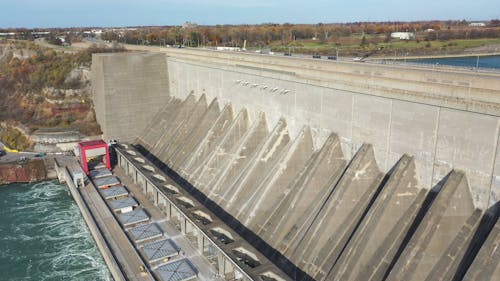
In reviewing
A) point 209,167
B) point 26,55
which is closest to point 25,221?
point 209,167

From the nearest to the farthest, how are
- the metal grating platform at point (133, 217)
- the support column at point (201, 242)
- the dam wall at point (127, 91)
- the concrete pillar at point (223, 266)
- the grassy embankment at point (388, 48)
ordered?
1. the concrete pillar at point (223, 266)
2. the support column at point (201, 242)
3. the metal grating platform at point (133, 217)
4. the dam wall at point (127, 91)
5. the grassy embankment at point (388, 48)

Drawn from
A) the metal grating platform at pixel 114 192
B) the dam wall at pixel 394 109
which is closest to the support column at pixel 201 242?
the dam wall at pixel 394 109

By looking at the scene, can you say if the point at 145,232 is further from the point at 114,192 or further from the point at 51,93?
the point at 51,93

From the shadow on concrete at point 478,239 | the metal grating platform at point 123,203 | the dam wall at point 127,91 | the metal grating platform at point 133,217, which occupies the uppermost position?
the dam wall at point 127,91

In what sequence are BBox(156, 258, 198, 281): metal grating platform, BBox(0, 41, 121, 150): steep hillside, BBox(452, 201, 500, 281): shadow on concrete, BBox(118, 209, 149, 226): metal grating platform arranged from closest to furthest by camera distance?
BBox(452, 201, 500, 281): shadow on concrete → BBox(156, 258, 198, 281): metal grating platform → BBox(118, 209, 149, 226): metal grating platform → BBox(0, 41, 121, 150): steep hillside

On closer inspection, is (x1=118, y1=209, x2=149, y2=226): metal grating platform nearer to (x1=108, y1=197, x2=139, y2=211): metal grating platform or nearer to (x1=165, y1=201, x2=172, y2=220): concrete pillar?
(x1=108, y1=197, x2=139, y2=211): metal grating platform

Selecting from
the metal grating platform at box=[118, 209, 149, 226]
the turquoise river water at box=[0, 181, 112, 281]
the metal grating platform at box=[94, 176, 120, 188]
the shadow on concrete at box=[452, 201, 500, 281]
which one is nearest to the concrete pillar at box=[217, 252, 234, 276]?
the turquoise river water at box=[0, 181, 112, 281]

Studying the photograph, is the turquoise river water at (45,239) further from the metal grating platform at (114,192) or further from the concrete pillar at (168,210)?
the concrete pillar at (168,210)
